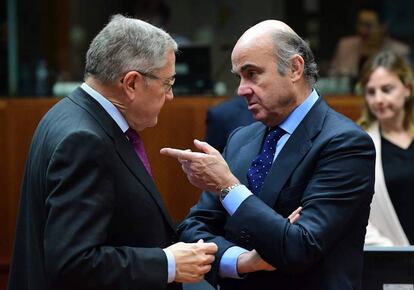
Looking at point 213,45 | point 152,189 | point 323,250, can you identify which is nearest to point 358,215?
point 323,250

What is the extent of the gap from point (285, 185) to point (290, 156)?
0.29ft

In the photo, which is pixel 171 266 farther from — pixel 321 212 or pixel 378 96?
pixel 378 96

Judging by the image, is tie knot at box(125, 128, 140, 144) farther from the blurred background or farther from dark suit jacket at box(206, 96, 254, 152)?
the blurred background

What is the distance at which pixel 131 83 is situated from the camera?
8.19 feet

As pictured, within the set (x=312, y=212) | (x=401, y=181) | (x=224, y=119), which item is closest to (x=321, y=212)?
(x=312, y=212)

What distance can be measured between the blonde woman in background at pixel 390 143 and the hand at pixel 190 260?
1.67 metres

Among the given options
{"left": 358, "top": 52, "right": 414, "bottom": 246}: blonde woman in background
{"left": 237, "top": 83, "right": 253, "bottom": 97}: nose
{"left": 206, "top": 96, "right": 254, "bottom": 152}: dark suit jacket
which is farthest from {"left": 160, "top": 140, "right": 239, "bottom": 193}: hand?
{"left": 206, "top": 96, "right": 254, "bottom": 152}: dark suit jacket

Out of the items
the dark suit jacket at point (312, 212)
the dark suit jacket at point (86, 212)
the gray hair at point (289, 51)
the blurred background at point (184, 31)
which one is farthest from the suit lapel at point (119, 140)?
the blurred background at point (184, 31)

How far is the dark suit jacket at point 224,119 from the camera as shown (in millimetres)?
4784

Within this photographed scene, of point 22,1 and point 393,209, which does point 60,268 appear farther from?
point 22,1

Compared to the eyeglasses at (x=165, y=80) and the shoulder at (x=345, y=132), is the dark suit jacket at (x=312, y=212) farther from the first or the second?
the eyeglasses at (x=165, y=80)

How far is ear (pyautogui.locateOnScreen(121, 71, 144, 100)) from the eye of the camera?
8.13 feet

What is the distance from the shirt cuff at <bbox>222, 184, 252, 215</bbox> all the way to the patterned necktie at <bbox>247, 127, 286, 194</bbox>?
123 millimetres

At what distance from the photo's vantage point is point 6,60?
645cm
